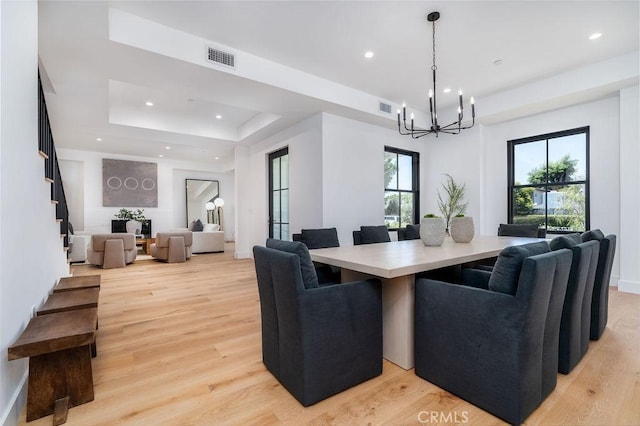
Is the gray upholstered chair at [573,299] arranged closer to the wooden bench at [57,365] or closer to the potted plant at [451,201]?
the wooden bench at [57,365]

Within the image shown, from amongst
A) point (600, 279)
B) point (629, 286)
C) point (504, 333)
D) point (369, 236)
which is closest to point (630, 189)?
point (629, 286)

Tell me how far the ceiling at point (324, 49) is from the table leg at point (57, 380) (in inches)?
101

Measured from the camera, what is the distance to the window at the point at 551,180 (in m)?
4.63

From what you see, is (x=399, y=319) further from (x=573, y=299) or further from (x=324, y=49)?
(x=324, y=49)

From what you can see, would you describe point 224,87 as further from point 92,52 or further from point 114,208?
point 114,208

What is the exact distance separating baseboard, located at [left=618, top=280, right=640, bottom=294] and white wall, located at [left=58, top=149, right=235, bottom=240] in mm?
10086

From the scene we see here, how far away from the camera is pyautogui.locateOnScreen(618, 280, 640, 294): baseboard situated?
3.93 metres

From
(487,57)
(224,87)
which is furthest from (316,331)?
(487,57)

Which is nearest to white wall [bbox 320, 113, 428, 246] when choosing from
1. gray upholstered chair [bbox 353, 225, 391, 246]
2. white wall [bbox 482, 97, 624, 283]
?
gray upholstered chair [bbox 353, 225, 391, 246]

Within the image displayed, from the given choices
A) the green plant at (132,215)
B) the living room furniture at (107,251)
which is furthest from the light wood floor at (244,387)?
the green plant at (132,215)

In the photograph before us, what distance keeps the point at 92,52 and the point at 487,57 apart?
440 cm

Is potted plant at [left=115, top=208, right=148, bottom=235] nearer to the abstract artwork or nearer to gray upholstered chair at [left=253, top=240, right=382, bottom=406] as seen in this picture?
the abstract artwork

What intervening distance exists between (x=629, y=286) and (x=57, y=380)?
603cm

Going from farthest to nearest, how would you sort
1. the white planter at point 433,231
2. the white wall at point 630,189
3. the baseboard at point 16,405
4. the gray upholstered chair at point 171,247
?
the gray upholstered chair at point 171,247 < the white wall at point 630,189 < the white planter at point 433,231 < the baseboard at point 16,405
